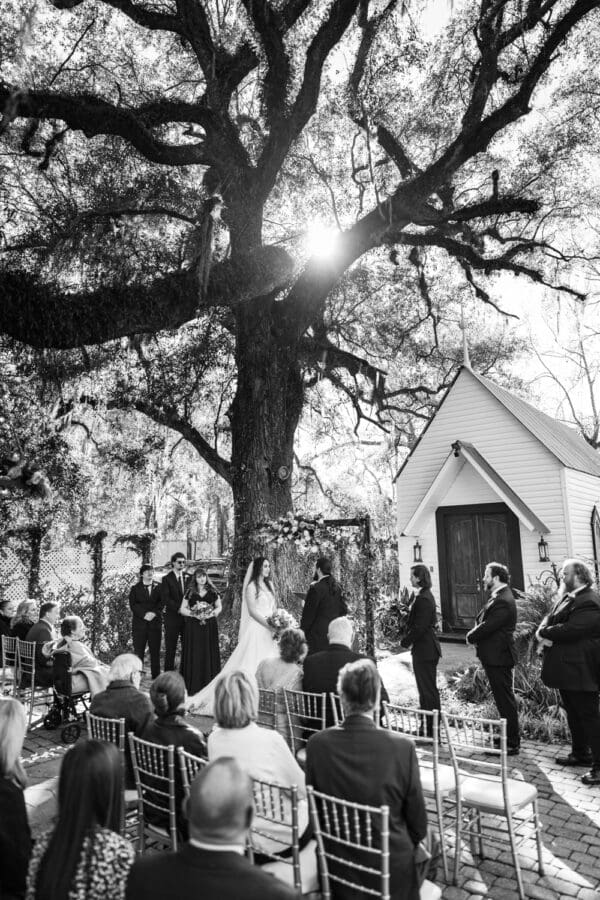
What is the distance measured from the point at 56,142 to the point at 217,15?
404 centimetres

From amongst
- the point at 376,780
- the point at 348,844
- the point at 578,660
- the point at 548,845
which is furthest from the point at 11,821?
the point at 578,660

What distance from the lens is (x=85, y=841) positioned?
2.17 metres

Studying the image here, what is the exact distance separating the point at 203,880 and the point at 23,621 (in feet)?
25.6

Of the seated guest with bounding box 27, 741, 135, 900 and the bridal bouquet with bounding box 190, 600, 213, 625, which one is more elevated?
the bridal bouquet with bounding box 190, 600, 213, 625

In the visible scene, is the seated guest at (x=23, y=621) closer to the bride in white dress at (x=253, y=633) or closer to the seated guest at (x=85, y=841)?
the bride in white dress at (x=253, y=633)

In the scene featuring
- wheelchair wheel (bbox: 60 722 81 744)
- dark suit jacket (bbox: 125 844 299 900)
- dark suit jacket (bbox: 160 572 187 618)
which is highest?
dark suit jacket (bbox: 160 572 187 618)

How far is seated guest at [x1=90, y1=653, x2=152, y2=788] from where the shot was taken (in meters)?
4.34

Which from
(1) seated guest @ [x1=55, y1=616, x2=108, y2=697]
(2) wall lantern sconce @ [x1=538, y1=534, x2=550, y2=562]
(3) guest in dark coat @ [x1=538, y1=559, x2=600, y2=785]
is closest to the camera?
(3) guest in dark coat @ [x1=538, y1=559, x2=600, y2=785]

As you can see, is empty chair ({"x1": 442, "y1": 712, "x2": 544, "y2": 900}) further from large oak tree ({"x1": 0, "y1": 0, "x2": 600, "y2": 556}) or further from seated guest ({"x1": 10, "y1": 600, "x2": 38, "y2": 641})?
large oak tree ({"x1": 0, "y1": 0, "x2": 600, "y2": 556})

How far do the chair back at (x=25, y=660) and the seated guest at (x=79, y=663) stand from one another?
13.8 inches

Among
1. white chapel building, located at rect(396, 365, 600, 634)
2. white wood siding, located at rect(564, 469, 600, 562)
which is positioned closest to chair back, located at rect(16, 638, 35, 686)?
white chapel building, located at rect(396, 365, 600, 634)

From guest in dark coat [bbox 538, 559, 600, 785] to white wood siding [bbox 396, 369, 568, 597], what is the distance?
7.48 meters

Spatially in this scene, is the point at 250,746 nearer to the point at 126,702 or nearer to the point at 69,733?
the point at 126,702

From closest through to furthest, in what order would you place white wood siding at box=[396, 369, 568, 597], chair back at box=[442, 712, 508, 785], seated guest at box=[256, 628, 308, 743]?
chair back at box=[442, 712, 508, 785]
seated guest at box=[256, 628, 308, 743]
white wood siding at box=[396, 369, 568, 597]
